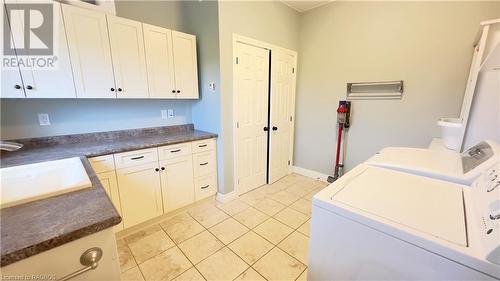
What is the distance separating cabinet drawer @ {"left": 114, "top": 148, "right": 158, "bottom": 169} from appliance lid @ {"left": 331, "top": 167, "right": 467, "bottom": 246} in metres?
1.80

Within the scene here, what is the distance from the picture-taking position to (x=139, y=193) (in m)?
2.04

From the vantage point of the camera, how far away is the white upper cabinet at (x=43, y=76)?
61.4 inches

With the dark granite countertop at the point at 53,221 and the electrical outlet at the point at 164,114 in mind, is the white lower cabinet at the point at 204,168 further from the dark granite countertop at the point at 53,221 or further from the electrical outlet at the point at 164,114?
the dark granite countertop at the point at 53,221

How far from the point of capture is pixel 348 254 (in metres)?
0.90

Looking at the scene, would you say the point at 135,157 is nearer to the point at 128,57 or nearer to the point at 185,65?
the point at 128,57

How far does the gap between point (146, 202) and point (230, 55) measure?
1.91 m

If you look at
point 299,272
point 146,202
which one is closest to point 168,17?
point 146,202

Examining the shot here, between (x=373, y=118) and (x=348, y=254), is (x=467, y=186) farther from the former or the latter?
(x=373, y=118)

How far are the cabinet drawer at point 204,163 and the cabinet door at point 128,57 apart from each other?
0.95 m

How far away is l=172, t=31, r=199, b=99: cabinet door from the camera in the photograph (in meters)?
2.41

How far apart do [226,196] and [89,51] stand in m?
2.15

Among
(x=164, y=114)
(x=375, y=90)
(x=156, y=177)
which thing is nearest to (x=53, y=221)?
(x=156, y=177)

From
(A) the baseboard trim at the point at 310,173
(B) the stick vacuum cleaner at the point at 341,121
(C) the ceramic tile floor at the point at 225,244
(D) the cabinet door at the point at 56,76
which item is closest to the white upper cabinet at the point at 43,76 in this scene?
(D) the cabinet door at the point at 56,76

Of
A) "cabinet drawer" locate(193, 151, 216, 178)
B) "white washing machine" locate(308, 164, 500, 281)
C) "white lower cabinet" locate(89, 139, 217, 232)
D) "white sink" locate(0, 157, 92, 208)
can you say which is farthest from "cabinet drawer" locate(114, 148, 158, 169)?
"white washing machine" locate(308, 164, 500, 281)
